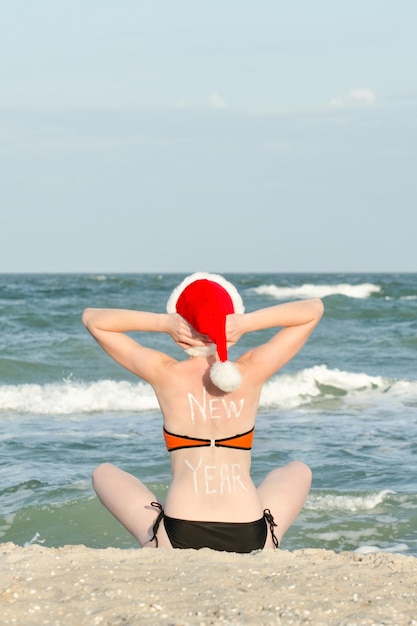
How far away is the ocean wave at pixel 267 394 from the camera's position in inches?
491

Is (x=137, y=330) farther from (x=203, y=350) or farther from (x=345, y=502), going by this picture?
(x=345, y=502)

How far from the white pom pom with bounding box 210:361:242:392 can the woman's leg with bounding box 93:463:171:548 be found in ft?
2.95

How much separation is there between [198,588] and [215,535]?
0.66 metres

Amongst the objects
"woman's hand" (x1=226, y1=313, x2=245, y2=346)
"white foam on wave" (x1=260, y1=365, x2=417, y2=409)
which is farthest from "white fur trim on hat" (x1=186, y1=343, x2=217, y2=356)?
"white foam on wave" (x1=260, y1=365, x2=417, y2=409)

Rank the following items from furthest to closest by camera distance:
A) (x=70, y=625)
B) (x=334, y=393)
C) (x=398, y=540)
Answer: (x=334, y=393), (x=398, y=540), (x=70, y=625)

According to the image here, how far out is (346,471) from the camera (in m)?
8.04

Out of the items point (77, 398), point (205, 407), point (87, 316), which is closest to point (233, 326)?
point (205, 407)

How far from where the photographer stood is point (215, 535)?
4059 mm

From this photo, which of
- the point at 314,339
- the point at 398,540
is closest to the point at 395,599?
the point at 398,540

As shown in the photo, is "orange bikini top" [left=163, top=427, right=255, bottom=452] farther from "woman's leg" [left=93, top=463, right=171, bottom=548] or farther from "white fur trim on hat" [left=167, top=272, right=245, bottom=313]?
"white fur trim on hat" [left=167, top=272, right=245, bottom=313]

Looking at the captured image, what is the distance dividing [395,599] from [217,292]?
1423 mm

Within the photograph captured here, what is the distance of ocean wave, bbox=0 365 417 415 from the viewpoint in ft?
40.9

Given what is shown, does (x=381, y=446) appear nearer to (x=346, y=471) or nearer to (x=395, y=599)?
(x=346, y=471)

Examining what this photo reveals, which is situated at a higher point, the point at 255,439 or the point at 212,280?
the point at 212,280
